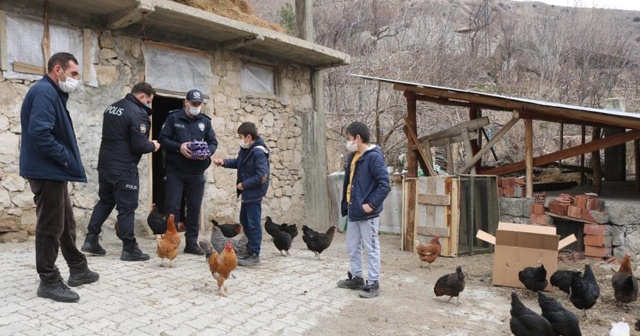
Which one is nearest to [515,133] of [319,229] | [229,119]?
[319,229]

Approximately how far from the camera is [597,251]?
7.40 m

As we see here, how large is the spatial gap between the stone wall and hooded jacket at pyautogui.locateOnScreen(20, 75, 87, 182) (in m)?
2.87

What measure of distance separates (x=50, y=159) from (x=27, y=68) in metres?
3.27

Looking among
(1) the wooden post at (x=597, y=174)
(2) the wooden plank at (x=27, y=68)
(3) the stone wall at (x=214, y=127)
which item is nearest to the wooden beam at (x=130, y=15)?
(3) the stone wall at (x=214, y=127)

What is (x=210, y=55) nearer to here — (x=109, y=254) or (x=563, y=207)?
(x=109, y=254)

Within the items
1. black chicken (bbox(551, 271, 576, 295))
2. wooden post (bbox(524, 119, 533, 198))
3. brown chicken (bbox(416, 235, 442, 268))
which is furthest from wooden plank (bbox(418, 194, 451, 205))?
black chicken (bbox(551, 271, 576, 295))

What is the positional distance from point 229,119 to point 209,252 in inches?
161

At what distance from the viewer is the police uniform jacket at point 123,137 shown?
5.69 meters

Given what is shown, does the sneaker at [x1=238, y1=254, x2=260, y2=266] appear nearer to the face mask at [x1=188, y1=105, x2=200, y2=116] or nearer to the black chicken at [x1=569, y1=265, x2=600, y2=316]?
the face mask at [x1=188, y1=105, x2=200, y2=116]

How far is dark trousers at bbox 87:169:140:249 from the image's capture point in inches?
224

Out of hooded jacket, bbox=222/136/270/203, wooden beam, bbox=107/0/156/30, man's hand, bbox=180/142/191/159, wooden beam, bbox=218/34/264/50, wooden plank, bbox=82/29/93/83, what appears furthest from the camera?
wooden beam, bbox=218/34/264/50

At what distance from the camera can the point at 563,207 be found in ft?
25.5

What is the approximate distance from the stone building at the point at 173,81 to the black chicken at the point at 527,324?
5.85m

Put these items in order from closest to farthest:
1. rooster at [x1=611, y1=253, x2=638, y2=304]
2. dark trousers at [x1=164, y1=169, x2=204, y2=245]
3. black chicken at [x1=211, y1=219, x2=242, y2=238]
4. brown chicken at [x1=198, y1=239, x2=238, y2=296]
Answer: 1. brown chicken at [x1=198, y1=239, x2=238, y2=296]
2. rooster at [x1=611, y1=253, x2=638, y2=304]
3. dark trousers at [x1=164, y1=169, x2=204, y2=245]
4. black chicken at [x1=211, y1=219, x2=242, y2=238]
